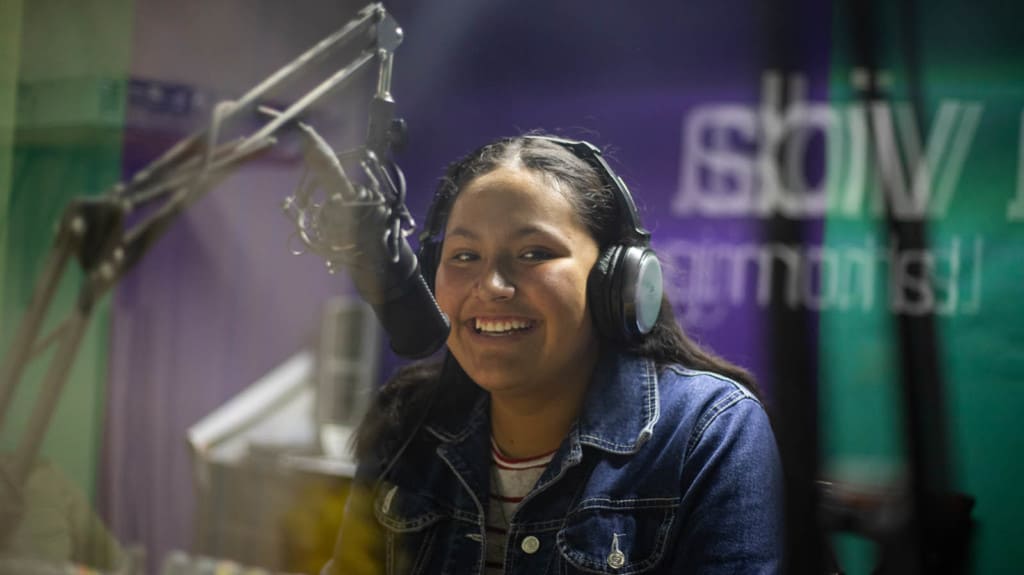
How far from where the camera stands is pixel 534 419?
1.41 metres

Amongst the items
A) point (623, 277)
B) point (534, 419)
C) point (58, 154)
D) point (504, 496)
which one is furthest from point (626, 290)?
point (58, 154)

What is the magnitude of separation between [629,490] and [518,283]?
321 mm

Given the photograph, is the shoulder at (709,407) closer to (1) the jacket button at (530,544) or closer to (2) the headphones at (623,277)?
(2) the headphones at (623,277)

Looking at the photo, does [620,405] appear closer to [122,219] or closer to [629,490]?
[629,490]

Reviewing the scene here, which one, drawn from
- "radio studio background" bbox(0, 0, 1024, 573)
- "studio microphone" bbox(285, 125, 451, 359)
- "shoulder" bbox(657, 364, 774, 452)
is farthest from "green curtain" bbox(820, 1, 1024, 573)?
"studio microphone" bbox(285, 125, 451, 359)

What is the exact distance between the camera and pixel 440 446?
1.47 m

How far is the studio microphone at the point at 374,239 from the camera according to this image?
1.46 meters

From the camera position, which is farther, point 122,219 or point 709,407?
point 122,219

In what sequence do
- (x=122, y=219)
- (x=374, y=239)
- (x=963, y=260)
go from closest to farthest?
(x=963, y=260)
(x=374, y=239)
(x=122, y=219)

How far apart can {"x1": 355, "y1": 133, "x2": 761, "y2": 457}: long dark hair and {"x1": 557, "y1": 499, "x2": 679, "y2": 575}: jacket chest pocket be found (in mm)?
201

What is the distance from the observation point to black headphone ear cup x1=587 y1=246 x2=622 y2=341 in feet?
4.38

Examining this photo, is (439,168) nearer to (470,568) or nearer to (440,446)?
(440,446)

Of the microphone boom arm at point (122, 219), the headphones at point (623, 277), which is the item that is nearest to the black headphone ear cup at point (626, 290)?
the headphones at point (623, 277)

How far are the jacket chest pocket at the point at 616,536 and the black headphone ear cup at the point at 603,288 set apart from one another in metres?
0.24
